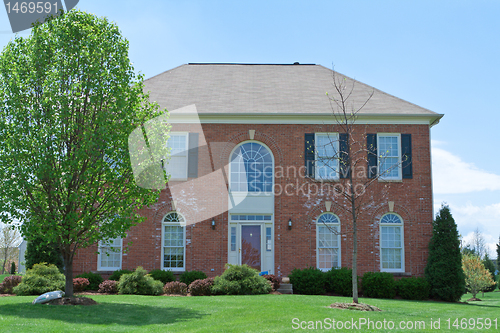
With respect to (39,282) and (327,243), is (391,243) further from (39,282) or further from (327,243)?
(39,282)

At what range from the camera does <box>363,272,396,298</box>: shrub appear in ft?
56.4

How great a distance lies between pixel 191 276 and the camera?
17.9m

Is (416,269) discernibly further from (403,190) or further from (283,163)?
(283,163)

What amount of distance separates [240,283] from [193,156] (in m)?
6.31

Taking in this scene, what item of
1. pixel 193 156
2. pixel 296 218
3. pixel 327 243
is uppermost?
pixel 193 156

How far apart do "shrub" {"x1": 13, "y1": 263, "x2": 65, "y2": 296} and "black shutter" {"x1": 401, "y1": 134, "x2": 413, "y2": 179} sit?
1390cm

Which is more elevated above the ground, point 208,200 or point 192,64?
point 192,64

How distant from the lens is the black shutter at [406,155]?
1934 cm

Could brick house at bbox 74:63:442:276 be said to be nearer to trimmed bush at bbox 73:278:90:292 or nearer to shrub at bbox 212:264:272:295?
trimmed bush at bbox 73:278:90:292

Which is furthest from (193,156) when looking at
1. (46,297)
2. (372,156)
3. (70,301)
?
(46,297)

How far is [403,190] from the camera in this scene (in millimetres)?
19250

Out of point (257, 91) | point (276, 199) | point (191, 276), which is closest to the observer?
point (191, 276)

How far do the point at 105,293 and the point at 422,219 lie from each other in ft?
41.9

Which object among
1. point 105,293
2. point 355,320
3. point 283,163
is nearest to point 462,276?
point 283,163
